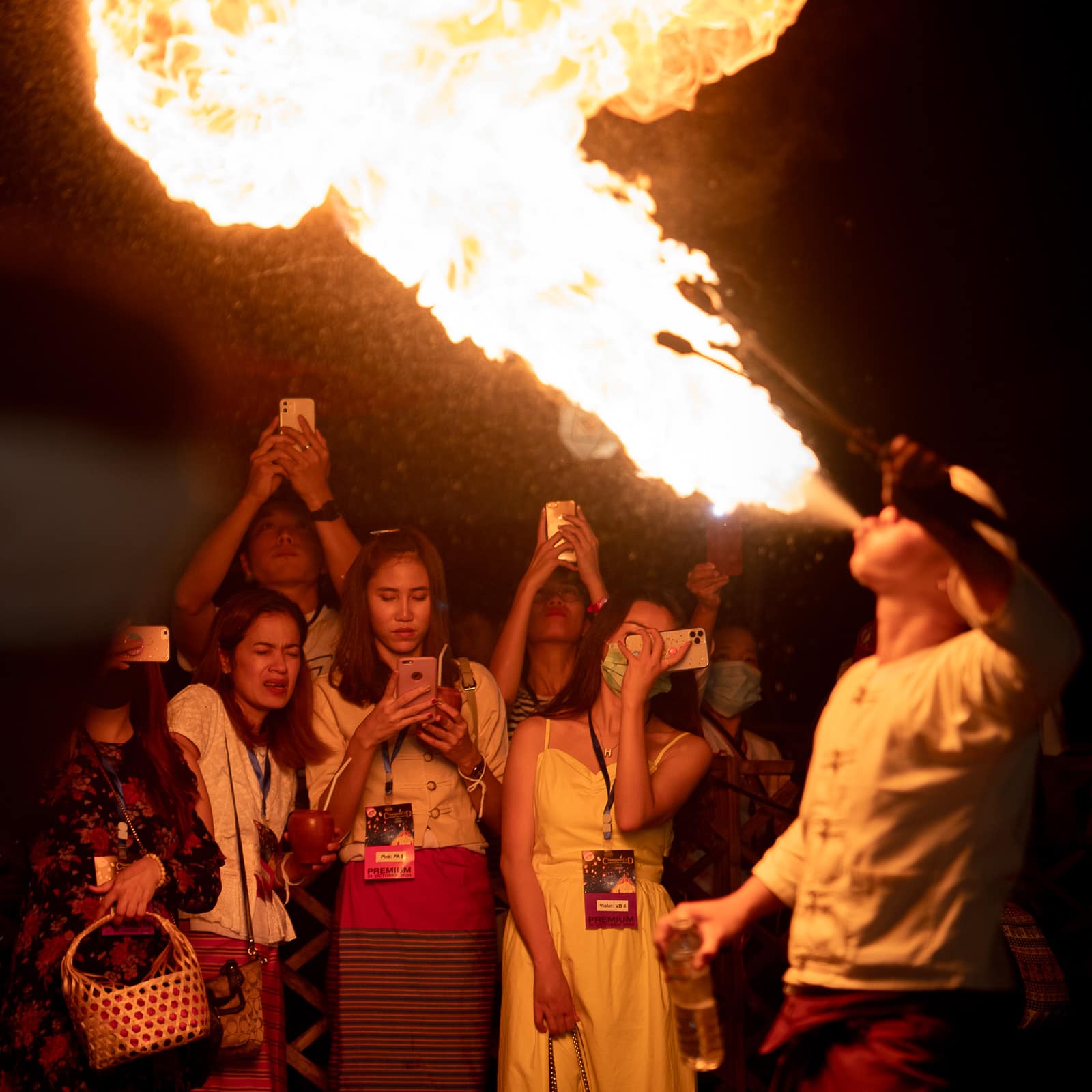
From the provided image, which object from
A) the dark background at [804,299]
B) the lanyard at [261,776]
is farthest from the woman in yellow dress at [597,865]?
the dark background at [804,299]

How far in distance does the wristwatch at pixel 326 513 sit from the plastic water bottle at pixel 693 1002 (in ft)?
9.05

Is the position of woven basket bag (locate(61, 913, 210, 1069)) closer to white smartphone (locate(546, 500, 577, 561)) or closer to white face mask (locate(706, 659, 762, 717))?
white smartphone (locate(546, 500, 577, 561))

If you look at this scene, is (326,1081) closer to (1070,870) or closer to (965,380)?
(1070,870)

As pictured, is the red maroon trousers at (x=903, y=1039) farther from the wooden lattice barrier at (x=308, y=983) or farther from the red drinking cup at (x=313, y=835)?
the wooden lattice barrier at (x=308, y=983)

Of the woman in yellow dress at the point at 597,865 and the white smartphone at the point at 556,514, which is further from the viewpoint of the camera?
the white smartphone at the point at 556,514

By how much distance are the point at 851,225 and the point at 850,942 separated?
5645 millimetres

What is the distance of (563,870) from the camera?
3996 mm

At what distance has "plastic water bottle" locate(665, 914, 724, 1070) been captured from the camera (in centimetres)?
252

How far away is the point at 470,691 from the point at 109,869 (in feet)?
4.74

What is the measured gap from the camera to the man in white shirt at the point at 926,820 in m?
2.09

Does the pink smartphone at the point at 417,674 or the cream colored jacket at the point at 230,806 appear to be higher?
the pink smartphone at the point at 417,674

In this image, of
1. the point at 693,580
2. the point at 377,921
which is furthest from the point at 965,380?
the point at 377,921

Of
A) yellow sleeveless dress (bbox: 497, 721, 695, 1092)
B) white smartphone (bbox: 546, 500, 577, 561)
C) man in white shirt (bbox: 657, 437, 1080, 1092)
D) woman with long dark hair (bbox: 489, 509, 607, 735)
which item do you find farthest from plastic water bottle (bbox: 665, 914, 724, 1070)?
white smartphone (bbox: 546, 500, 577, 561)

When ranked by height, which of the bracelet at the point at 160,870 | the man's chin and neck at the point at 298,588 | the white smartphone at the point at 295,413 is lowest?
the bracelet at the point at 160,870
